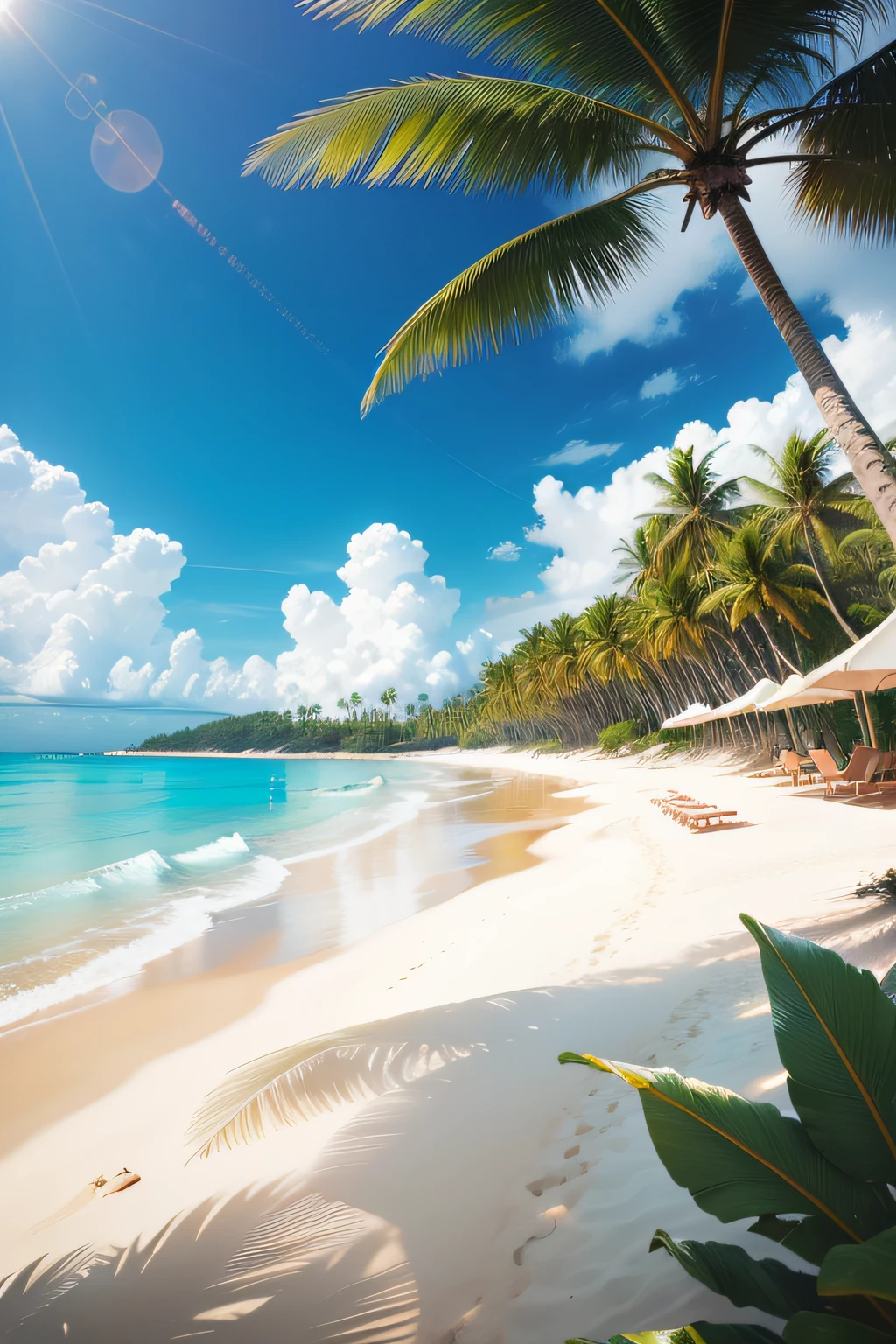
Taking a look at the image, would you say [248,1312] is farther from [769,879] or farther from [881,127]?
[881,127]

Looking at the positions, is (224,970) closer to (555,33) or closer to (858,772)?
(555,33)

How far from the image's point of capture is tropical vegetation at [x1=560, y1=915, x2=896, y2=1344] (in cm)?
117

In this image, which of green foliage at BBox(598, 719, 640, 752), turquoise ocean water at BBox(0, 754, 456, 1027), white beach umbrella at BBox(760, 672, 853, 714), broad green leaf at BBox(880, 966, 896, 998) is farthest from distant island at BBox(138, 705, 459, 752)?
broad green leaf at BBox(880, 966, 896, 998)

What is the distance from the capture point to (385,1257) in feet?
6.95

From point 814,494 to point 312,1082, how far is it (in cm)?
2200

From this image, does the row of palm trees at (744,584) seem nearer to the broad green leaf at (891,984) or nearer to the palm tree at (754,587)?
the palm tree at (754,587)

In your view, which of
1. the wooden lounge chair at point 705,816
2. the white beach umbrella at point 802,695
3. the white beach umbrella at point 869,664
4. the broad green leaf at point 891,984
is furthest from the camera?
the white beach umbrella at point 802,695

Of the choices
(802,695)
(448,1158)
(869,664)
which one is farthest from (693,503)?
(448,1158)

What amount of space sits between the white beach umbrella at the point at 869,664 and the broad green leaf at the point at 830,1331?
6.16 meters

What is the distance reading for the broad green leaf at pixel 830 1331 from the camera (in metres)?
0.98

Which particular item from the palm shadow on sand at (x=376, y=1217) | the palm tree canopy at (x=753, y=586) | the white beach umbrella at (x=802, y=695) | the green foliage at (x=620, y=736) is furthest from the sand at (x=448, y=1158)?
the green foliage at (x=620, y=736)

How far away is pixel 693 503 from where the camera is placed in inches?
Result: 1010

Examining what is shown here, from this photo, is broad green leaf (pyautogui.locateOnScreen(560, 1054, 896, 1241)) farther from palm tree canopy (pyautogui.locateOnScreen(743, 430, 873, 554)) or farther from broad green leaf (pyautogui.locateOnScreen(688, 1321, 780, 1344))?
palm tree canopy (pyautogui.locateOnScreen(743, 430, 873, 554))

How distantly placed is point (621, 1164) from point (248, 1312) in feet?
4.56
